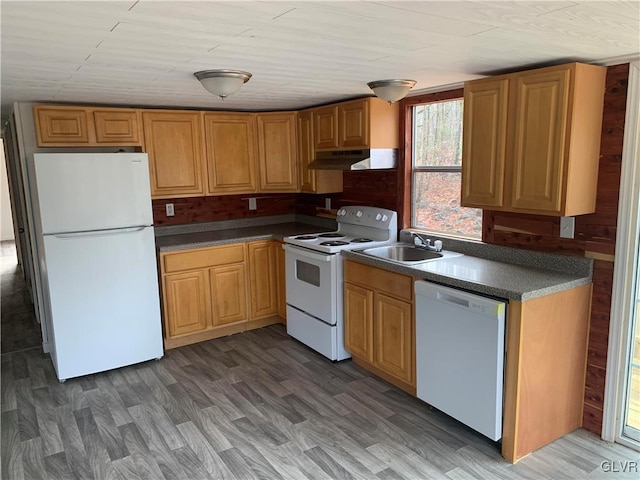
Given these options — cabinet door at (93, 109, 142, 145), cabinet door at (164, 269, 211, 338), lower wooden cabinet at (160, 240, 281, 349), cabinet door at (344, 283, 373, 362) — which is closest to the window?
cabinet door at (344, 283, 373, 362)

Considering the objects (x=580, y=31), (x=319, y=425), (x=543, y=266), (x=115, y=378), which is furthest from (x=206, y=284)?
(x=580, y=31)

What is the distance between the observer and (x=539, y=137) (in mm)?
2475

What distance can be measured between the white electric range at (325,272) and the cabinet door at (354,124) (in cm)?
58

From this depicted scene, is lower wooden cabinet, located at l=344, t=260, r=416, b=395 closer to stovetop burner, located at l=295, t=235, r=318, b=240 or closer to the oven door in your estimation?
the oven door

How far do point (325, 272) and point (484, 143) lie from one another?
1526mm

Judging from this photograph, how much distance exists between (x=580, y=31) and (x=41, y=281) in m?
3.99

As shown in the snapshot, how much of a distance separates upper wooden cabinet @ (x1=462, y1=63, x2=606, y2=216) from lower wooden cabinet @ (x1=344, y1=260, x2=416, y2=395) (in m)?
0.82

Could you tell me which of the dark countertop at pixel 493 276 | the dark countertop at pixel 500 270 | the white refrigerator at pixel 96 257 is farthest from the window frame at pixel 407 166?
the white refrigerator at pixel 96 257

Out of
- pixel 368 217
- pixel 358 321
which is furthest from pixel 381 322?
pixel 368 217

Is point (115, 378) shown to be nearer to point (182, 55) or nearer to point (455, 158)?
point (182, 55)

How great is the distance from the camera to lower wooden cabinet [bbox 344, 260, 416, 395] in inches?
120

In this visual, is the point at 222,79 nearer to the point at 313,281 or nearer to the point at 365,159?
the point at 365,159

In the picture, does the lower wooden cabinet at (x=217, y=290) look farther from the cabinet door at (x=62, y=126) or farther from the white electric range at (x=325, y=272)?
the cabinet door at (x=62, y=126)

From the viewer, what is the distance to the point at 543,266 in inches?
110
